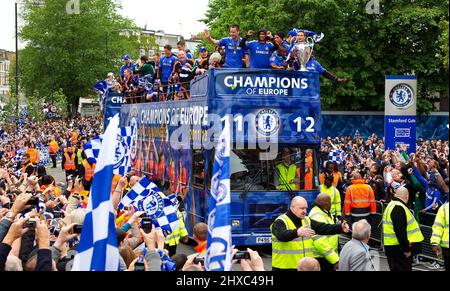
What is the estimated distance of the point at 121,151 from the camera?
1385 centimetres

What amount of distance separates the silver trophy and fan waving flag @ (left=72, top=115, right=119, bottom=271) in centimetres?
1083

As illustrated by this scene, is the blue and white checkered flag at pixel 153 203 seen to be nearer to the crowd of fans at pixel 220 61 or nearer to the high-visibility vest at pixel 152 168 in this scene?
the crowd of fans at pixel 220 61

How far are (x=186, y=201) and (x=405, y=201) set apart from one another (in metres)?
6.60

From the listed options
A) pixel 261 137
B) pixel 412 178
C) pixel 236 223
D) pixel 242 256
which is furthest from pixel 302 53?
pixel 242 256

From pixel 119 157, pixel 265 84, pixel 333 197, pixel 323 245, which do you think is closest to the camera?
pixel 323 245

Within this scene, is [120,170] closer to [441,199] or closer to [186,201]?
[186,201]

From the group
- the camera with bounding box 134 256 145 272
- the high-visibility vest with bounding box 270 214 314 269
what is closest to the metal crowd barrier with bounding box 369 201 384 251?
the high-visibility vest with bounding box 270 214 314 269

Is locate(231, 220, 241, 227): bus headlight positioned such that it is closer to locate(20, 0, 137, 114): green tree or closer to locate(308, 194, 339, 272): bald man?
locate(308, 194, 339, 272): bald man

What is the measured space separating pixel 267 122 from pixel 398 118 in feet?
26.9

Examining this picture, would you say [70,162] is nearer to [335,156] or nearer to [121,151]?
[335,156]

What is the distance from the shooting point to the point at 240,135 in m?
14.5

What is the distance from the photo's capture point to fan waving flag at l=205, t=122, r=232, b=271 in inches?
224

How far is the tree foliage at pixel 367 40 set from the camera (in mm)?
41875

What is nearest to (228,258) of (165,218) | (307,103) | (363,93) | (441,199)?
(165,218)
